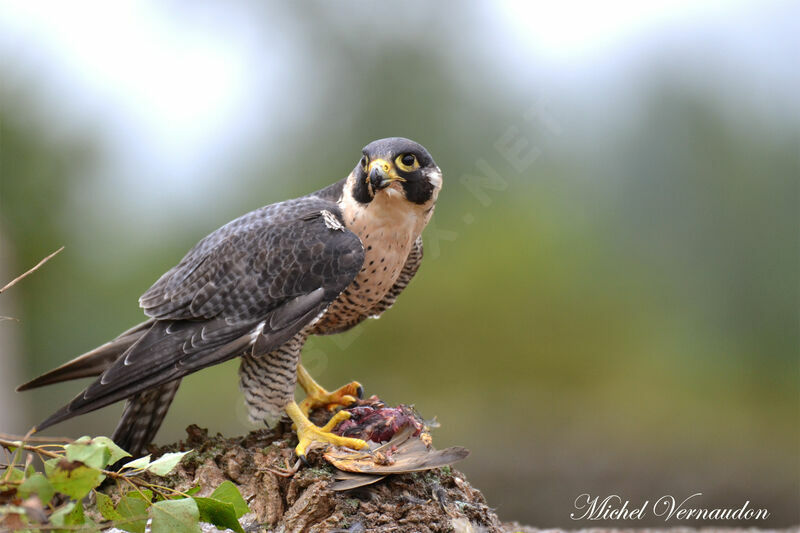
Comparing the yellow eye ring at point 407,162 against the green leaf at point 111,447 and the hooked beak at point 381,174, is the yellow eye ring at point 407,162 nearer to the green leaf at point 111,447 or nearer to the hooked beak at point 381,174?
the hooked beak at point 381,174

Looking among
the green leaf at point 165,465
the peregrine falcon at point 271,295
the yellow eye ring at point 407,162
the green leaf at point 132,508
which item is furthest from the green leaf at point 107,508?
the yellow eye ring at point 407,162

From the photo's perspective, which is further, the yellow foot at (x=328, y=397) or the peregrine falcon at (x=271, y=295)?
the yellow foot at (x=328, y=397)

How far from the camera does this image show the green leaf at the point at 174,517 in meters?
1.68

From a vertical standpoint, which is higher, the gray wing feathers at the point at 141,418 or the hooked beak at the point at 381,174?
the hooked beak at the point at 381,174

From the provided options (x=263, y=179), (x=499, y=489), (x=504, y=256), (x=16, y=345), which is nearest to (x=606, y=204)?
(x=504, y=256)

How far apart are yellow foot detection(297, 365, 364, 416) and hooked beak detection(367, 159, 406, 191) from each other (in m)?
0.90

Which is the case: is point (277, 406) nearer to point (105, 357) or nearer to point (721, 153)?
point (105, 357)

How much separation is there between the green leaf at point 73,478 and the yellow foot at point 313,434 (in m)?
1.03

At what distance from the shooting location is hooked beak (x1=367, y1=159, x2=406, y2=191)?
2.46m

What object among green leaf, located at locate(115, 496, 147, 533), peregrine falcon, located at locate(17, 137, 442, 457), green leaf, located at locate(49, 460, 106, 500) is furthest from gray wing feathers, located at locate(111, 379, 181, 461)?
green leaf, located at locate(49, 460, 106, 500)

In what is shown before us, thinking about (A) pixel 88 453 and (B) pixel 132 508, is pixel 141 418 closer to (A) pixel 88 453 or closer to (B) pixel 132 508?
A: (B) pixel 132 508

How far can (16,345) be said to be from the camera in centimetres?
619

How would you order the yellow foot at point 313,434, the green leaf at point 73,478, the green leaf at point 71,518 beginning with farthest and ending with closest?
the yellow foot at point 313,434 < the green leaf at point 73,478 < the green leaf at point 71,518

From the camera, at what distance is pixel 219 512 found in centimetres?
187
